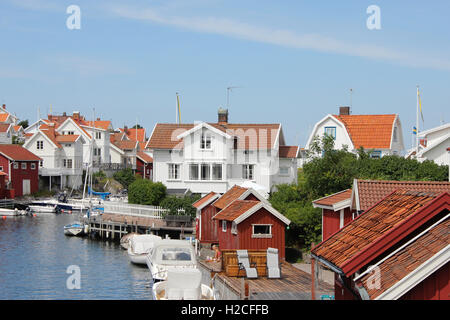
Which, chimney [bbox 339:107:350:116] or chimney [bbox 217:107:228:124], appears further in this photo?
chimney [bbox 339:107:350:116]

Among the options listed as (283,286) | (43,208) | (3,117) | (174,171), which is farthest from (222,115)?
(3,117)

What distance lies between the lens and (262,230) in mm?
33750

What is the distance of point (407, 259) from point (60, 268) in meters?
31.5

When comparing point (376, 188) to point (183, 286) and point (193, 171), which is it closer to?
point (183, 286)

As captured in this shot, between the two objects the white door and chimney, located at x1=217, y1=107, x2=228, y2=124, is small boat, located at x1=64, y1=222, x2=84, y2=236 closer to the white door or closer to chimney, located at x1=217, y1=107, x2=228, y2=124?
chimney, located at x1=217, y1=107, x2=228, y2=124

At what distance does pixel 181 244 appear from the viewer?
3369 centimetres

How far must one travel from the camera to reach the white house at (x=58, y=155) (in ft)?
310

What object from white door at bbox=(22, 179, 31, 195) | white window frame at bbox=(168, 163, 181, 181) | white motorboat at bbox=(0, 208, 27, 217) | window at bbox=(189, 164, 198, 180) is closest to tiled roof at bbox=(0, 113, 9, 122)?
white door at bbox=(22, 179, 31, 195)

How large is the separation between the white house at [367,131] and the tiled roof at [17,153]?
45.2 meters

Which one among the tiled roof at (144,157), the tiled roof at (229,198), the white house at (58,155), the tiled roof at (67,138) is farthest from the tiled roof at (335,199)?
the tiled roof at (144,157)

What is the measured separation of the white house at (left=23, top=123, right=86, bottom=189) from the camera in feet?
310

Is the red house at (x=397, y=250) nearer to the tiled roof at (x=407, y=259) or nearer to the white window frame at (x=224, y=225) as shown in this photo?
the tiled roof at (x=407, y=259)

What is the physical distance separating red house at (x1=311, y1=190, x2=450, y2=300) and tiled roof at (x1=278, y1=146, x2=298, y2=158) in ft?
149
